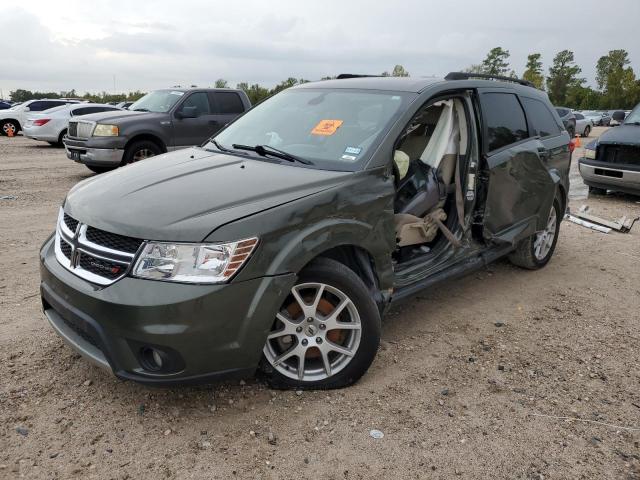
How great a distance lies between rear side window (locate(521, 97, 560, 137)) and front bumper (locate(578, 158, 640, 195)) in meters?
4.21

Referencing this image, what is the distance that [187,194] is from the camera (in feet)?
9.50

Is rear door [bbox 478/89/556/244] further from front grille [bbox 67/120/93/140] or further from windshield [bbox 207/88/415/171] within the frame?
front grille [bbox 67/120/93/140]

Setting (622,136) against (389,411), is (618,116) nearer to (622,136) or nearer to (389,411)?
(622,136)

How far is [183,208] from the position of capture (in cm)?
273

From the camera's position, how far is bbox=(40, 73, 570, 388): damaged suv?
101 inches

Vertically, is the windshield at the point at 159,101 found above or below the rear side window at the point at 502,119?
below

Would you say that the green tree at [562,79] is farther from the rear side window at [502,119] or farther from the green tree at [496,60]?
the rear side window at [502,119]

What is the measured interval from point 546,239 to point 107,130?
7.55 m

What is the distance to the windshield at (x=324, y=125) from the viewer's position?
3412 millimetres

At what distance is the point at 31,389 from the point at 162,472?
1.11 metres

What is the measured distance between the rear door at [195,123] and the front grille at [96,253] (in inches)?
299

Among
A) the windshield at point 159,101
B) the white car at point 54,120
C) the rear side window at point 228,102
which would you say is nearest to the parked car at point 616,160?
the rear side window at point 228,102

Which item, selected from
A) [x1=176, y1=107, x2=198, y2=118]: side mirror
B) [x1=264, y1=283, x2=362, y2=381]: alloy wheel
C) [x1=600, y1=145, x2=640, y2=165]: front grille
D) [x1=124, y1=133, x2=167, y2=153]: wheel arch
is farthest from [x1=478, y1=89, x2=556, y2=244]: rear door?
[x1=124, y1=133, x2=167, y2=153]: wheel arch

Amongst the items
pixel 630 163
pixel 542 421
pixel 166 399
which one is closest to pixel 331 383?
pixel 166 399
